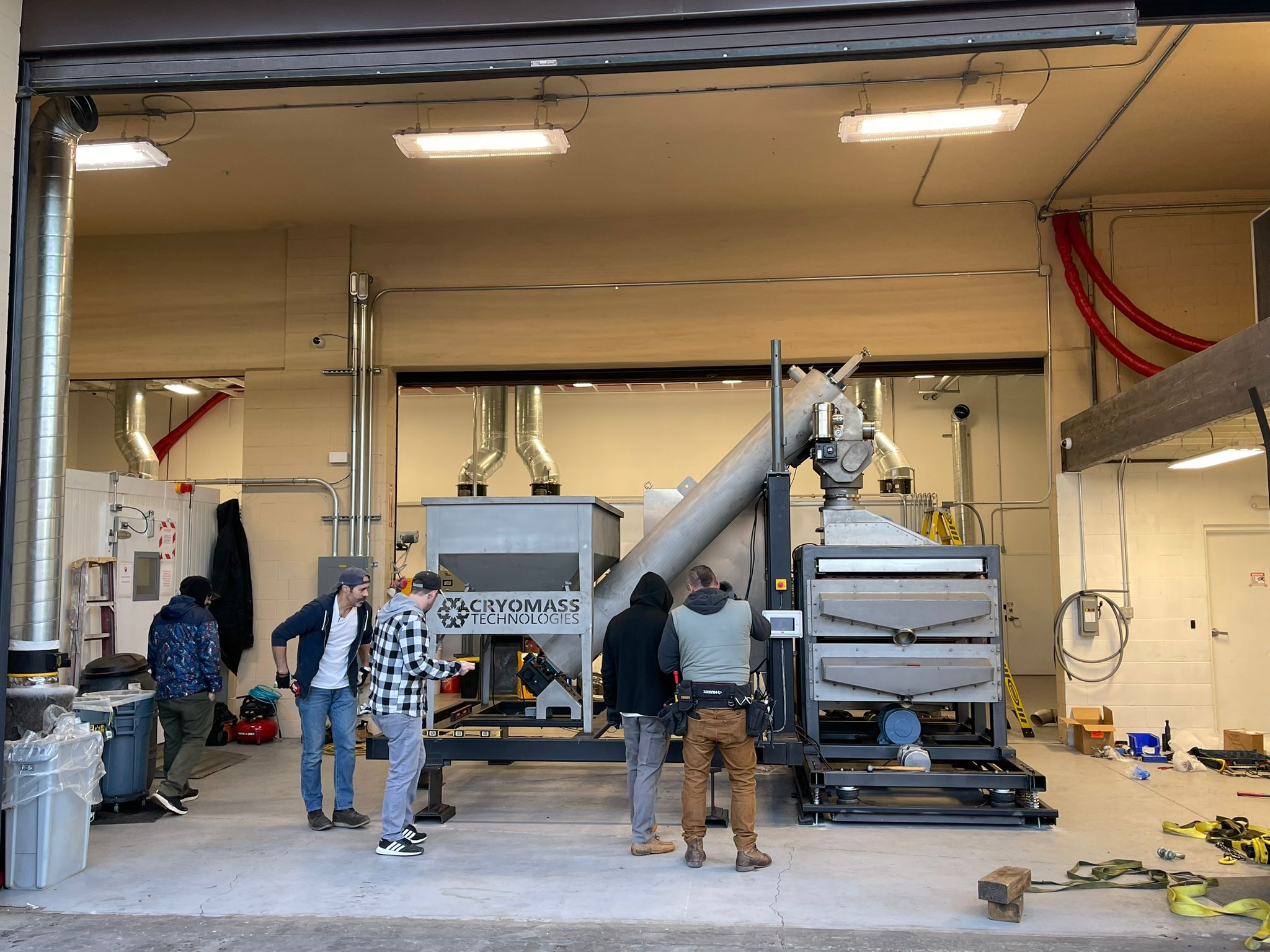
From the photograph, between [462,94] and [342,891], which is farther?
[462,94]

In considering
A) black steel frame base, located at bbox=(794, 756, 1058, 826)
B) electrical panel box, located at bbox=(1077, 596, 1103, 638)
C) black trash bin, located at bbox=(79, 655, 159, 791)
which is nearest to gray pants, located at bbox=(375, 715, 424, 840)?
black trash bin, located at bbox=(79, 655, 159, 791)

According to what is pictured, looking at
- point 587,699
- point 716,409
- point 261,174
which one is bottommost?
point 587,699

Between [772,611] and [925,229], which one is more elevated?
[925,229]

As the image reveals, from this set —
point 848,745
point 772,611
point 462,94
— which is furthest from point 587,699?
point 462,94

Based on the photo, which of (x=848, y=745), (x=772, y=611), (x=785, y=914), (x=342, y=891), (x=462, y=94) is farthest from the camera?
(x=462, y=94)

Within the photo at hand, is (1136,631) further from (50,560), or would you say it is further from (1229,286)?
(50,560)

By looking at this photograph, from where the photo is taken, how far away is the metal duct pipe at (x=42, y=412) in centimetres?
541

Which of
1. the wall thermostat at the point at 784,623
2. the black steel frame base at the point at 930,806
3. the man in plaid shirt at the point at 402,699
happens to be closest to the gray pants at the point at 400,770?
the man in plaid shirt at the point at 402,699

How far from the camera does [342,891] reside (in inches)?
196

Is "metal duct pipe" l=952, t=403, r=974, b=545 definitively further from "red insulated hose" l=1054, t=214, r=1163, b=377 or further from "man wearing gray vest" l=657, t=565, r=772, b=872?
"man wearing gray vest" l=657, t=565, r=772, b=872

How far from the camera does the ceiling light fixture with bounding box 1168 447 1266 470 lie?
7.99 m

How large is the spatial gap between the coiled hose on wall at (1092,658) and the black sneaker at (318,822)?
6378 millimetres

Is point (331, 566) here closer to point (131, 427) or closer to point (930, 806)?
point (131, 427)

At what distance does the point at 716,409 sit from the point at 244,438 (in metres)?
8.18
